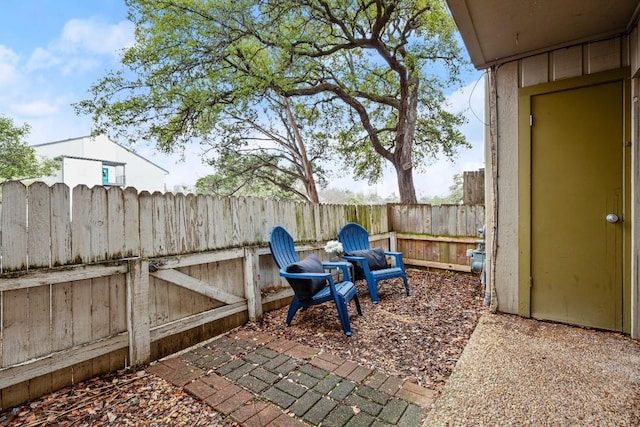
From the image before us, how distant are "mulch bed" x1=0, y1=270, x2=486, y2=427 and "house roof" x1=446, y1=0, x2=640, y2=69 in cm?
248

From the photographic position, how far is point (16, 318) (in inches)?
66.0

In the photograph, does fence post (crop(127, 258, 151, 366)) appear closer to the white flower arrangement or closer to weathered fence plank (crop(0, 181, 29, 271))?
weathered fence plank (crop(0, 181, 29, 271))

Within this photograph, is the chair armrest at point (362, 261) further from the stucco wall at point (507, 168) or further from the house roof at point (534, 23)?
the house roof at point (534, 23)

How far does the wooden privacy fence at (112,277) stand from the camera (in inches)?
66.4

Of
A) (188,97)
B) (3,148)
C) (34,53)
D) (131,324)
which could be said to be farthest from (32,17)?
(131,324)

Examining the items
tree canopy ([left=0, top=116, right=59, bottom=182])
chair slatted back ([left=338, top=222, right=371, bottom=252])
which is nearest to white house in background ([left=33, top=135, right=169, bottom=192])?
tree canopy ([left=0, top=116, right=59, bottom=182])

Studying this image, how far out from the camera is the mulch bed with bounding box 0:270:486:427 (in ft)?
5.13

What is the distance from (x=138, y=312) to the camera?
2107 mm

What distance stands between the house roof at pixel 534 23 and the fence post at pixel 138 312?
9.47 ft

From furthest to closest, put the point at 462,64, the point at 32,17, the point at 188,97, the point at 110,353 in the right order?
1. the point at 462,64
2. the point at 188,97
3. the point at 32,17
4. the point at 110,353

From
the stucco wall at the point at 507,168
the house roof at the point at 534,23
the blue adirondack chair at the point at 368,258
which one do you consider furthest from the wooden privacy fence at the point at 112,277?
the house roof at the point at 534,23

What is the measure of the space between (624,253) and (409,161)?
5.60 meters

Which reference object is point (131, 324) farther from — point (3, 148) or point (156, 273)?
point (3, 148)

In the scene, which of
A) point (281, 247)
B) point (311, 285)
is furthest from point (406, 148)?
point (311, 285)
